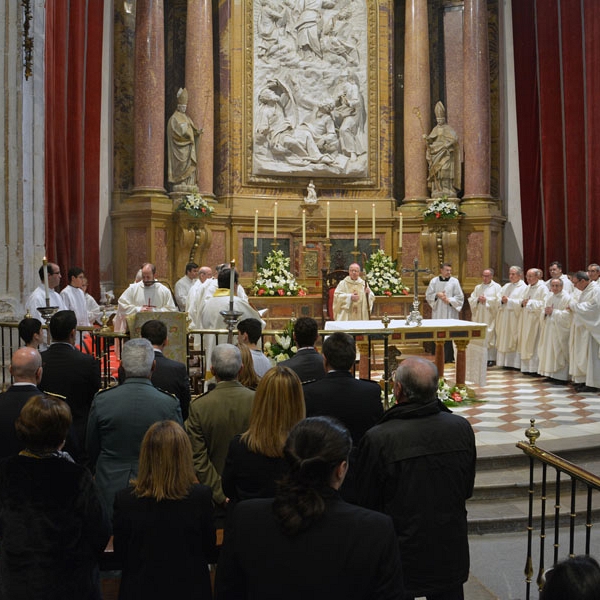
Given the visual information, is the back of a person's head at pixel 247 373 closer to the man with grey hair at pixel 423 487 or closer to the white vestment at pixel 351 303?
the man with grey hair at pixel 423 487

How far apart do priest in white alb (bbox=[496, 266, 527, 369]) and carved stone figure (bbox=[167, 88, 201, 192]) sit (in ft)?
18.8

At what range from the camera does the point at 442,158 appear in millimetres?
14844

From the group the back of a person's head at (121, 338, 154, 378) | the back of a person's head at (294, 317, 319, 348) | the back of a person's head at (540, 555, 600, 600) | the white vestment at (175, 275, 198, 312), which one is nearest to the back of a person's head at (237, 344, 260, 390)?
the back of a person's head at (294, 317, 319, 348)

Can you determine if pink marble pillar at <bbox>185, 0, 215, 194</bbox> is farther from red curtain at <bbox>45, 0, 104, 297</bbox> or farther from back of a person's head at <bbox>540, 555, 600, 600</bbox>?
back of a person's head at <bbox>540, 555, 600, 600</bbox>

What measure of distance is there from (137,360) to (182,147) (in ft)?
34.8

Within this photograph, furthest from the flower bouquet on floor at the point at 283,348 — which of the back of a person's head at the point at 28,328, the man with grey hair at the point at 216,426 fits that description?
the man with grey hair at the point at 216,426

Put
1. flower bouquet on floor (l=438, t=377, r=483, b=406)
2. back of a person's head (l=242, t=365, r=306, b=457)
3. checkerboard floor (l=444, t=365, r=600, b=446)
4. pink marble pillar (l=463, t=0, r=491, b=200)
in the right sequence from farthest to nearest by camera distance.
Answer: pink marble pillar (l=463, t=0, r=491, b=200) → flower bouquet on floor (l=438, t=377, r=483, b=406) → checkerboard floor (l=444, t=365, r=600, b=446) → back of a person's head (l=242, t=365, r=306, b=457)

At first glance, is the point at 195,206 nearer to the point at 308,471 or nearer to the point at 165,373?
the point at 165,373

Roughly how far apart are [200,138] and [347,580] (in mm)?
12868

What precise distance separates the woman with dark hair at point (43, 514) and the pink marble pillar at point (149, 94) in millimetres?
11169

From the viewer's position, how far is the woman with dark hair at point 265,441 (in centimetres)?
329

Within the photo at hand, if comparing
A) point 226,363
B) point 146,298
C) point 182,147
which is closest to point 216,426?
point 226,363

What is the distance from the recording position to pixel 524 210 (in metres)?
15.4

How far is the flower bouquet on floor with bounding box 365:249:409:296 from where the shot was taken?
535 inches
